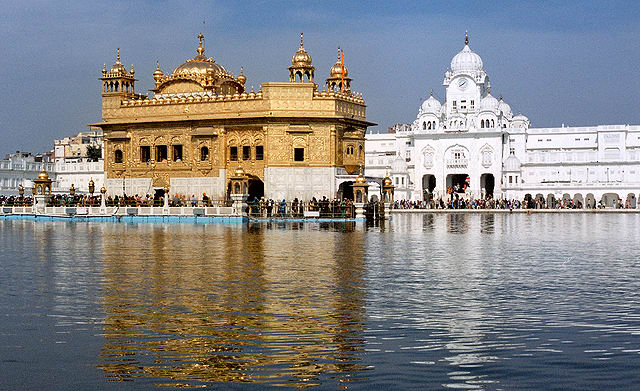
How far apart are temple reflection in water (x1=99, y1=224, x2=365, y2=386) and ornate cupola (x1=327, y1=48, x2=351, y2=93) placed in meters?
29.3

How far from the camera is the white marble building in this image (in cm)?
7625

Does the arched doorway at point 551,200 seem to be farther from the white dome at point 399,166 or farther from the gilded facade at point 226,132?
the gilded facade at point 226,132

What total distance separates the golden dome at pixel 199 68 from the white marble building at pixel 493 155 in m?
30.7

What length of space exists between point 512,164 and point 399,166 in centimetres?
1015

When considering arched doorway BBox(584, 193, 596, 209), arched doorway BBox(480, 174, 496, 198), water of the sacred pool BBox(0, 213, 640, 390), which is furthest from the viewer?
arched doorway BBox(480, 174, 496, 198)

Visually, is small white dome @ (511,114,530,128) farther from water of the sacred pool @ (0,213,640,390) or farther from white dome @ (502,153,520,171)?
water of the sacred pool @ (0,213,640,390)

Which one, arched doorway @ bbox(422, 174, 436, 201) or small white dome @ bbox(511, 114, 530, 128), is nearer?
arched doorway @ bbox(422, 174, 436, 201)

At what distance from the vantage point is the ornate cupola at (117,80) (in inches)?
1911

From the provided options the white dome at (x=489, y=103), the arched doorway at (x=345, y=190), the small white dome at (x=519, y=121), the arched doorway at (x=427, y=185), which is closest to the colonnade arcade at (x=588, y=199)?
the arched doorway at (x=427, y=185)

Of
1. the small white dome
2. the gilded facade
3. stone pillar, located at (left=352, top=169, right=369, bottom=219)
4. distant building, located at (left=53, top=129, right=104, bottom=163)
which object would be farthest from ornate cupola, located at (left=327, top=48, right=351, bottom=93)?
distant building, located at (left=53, top=129, right=104, bottom=163)

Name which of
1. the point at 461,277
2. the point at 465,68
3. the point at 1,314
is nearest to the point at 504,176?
the point at 465,68

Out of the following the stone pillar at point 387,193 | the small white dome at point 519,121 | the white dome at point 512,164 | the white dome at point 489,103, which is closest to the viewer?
the stone pillar at point 387,193

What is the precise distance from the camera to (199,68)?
4872cm

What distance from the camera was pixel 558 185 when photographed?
7462cm
